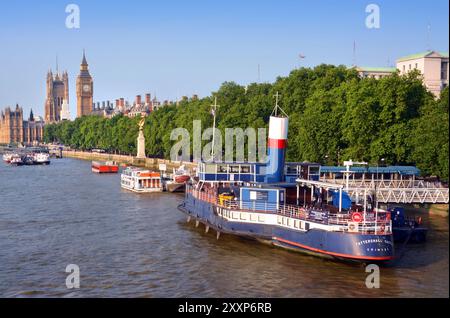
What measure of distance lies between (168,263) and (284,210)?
8.21 meters

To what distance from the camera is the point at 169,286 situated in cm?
3344

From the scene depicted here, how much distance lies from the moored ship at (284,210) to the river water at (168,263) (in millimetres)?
1215

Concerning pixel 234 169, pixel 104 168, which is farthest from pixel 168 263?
pixel 104 168

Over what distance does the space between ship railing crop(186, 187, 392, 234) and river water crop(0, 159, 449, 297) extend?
243cm

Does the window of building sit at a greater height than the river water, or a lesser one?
greater

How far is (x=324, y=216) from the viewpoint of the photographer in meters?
37.3

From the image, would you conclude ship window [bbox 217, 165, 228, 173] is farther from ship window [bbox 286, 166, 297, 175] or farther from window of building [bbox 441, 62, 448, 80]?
window of building [bbox 441, 62, 448, 80]

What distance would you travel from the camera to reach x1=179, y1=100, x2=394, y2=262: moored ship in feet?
116

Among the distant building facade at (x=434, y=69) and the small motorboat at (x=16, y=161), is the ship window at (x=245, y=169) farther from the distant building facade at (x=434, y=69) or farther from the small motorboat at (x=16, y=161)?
the small motorboat at (x=16, y=161)

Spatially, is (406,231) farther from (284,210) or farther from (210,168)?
(210,168)

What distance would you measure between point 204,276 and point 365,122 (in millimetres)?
38604

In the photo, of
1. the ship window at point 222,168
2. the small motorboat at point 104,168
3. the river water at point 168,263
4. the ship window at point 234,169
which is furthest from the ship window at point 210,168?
the small motorboat at point 104,168

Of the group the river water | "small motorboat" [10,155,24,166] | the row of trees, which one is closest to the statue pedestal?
"small motorboat" [10,155,24,166]

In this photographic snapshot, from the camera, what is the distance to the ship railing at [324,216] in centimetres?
3550
